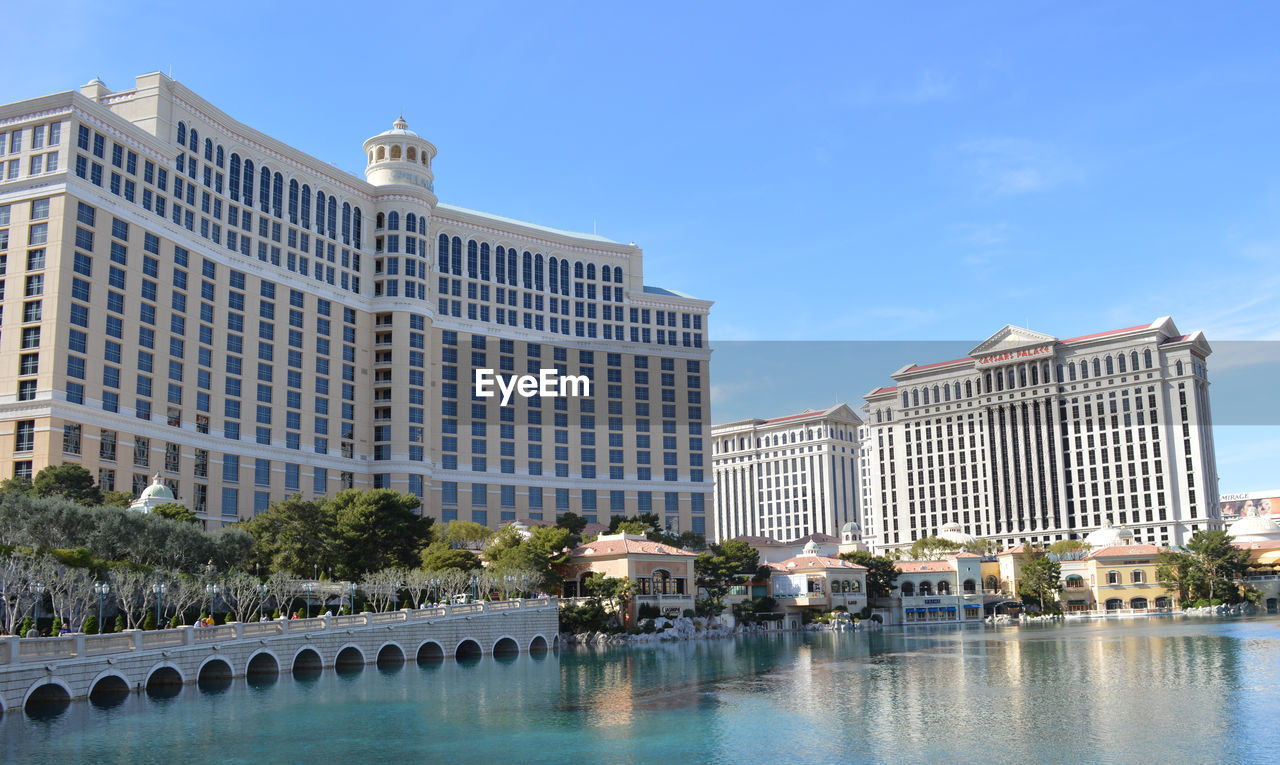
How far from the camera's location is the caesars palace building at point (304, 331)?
94.8 metres

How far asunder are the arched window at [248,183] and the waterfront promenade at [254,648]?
57.0 m

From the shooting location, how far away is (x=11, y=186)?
3762 inches

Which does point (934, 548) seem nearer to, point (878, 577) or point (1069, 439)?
point (878, 577)

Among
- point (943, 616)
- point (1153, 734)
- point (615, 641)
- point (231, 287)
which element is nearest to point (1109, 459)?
point (943, 616)

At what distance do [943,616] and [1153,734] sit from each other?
10016 cm

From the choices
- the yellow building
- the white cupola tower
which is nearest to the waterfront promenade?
the yellow building

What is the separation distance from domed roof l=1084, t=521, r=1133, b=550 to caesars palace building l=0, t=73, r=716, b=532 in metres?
60.0

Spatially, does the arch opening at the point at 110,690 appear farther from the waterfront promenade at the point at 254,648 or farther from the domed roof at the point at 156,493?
the domed roof at the point at 156,493

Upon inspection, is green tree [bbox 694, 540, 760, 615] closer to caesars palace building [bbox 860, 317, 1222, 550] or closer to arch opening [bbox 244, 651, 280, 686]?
arch opening [bbox 244, 651, 280, 686]

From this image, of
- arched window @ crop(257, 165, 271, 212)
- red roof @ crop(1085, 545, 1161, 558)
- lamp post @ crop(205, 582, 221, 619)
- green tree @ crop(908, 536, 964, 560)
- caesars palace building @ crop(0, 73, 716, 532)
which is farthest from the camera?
green tree @ crop(908, 536, 964, 560)

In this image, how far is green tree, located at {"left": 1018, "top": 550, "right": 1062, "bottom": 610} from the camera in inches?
5438

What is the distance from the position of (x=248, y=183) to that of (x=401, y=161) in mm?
22134

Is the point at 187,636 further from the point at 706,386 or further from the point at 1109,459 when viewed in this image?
the point at 1109,459

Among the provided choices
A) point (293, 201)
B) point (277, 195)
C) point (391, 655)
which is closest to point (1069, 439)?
point (293, 201)
